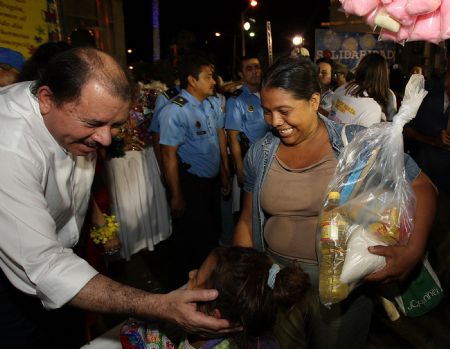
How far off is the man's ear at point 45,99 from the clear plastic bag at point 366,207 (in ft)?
3.74

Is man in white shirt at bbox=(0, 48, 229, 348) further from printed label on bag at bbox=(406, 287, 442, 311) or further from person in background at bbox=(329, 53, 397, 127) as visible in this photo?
person in background at bbox=(329, 53, 397, 127)

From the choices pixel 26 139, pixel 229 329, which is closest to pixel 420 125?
pixel 229 329

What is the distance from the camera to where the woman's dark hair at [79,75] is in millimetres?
1332

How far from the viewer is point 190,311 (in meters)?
1.26

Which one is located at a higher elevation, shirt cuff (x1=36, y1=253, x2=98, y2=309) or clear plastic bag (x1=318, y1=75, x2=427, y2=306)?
clear plastic bag (x1=318, y1=75, x2=427, y2=306)

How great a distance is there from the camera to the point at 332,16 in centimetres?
1098

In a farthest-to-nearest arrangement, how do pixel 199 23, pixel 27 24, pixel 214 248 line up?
pixel 199 23 → pixel 27 24 → pixel 214 248

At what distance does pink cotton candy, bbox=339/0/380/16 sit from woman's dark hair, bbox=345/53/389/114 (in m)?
2.79

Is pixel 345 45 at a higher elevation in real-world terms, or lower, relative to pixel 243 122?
higher

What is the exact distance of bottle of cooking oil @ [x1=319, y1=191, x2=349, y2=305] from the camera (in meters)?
1.35

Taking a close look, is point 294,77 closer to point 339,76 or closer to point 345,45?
point 339,76

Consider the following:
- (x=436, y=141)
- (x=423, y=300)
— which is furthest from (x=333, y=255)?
(x=436, y=141)

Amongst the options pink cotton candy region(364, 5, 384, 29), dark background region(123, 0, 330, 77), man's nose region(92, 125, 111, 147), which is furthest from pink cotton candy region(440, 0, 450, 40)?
dark background region(123, 0, 330, 77)

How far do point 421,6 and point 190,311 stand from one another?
1.16 metres
